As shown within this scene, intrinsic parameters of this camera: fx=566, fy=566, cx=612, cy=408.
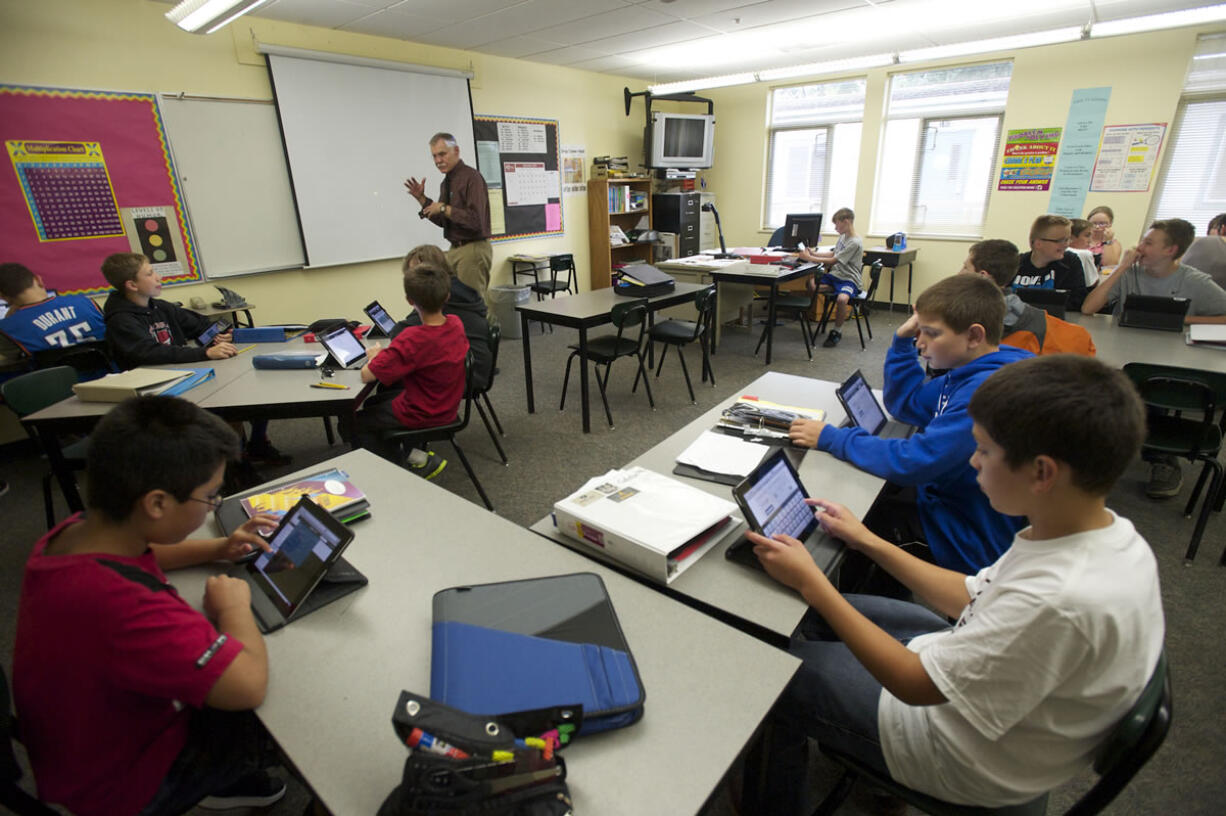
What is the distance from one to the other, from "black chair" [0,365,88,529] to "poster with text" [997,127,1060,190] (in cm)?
746

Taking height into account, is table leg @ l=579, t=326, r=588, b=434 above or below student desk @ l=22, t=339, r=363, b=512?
below

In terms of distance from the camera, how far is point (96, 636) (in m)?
0.84

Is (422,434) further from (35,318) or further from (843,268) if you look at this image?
(843,268)

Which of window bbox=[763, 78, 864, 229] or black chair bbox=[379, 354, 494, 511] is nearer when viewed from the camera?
black chair bbox=[379, 354, 494, 511]

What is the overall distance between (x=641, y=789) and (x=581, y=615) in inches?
12.0

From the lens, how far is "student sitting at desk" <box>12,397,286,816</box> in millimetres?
846

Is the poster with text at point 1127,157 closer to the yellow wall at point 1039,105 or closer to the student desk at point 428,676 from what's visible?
the yellow wall at point 1039,105

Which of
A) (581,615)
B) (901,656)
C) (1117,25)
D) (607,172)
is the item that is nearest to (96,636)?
(581,615)

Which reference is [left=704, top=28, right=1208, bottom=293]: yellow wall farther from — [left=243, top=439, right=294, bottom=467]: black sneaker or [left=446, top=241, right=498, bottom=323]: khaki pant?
[left=243, top=439, right=294, bottom=467]: black sneaker

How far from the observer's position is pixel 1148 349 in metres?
2.67

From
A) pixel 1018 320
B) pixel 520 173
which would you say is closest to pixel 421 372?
pixel 1018 320

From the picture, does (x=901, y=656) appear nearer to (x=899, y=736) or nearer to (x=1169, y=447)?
(x=899, y=736)

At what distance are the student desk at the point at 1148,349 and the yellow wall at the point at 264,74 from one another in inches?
197

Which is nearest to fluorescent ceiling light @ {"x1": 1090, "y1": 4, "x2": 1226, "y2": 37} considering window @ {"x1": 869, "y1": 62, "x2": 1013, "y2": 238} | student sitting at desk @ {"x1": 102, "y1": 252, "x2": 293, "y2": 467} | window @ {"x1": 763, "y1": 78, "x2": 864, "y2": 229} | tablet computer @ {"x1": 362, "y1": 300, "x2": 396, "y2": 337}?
window @ {"x1": 869, "y1": 62, "x2": 1013, "y2": 238}
